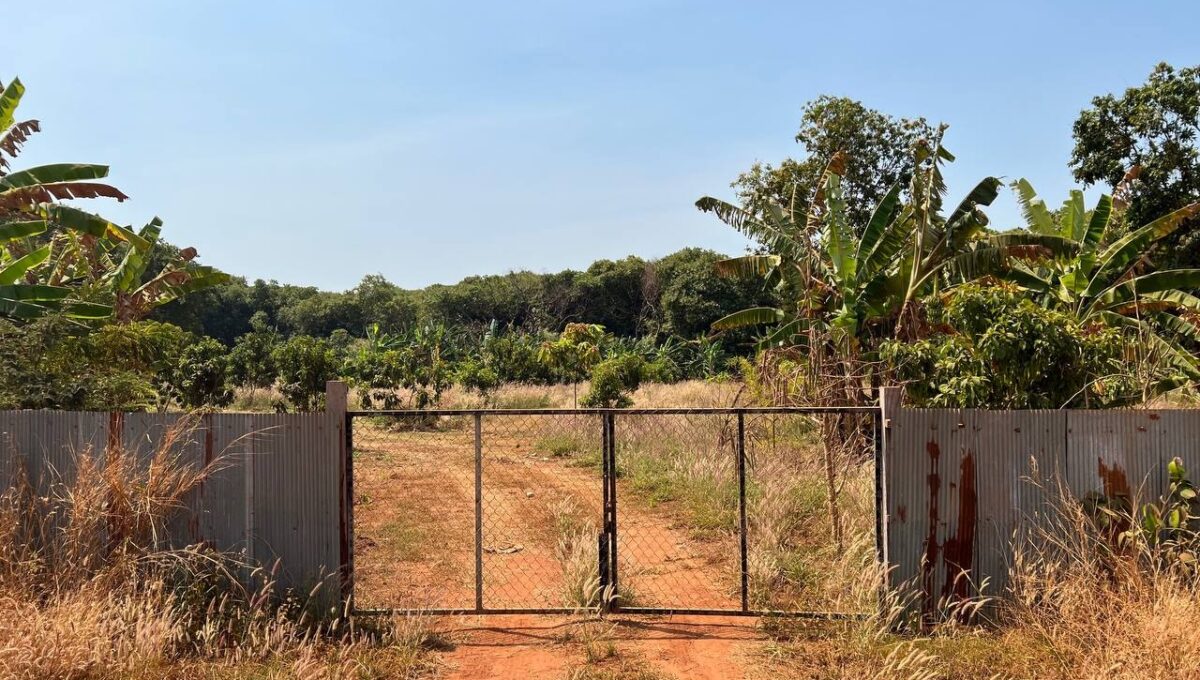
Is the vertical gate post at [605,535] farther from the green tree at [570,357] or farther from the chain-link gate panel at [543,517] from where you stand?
the green tree at [570,357]

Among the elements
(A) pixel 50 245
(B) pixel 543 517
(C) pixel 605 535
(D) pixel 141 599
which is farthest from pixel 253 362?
(C) pixel 605 535

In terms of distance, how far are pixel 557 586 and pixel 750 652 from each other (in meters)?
2.24

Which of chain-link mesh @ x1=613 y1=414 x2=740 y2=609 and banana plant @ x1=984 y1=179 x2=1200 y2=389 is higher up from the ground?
banana plant @ x1=984 y1=179 x2=1200 y2=389

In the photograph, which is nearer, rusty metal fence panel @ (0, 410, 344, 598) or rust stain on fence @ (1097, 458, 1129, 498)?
rust stain on fence @ (1097, 458, 1129, 498)

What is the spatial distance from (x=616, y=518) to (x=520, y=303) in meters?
47.1

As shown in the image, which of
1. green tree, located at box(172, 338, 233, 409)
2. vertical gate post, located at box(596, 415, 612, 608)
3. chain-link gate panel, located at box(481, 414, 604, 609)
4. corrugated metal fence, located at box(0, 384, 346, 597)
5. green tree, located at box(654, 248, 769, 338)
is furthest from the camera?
green tree, located at box(654, 248, 769, 338)

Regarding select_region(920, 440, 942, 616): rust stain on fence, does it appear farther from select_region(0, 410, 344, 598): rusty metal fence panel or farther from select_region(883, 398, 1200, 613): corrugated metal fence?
select_region(0, 410, 344, 598): rusty metal fence panel

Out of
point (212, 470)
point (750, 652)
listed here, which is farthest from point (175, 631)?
point (750, 652)

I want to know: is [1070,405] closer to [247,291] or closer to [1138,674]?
[1138,674]

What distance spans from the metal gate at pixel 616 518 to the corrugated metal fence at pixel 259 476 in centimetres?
22

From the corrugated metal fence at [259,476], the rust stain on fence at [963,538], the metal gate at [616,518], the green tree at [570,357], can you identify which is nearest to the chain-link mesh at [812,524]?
the metal gate at [616,518]

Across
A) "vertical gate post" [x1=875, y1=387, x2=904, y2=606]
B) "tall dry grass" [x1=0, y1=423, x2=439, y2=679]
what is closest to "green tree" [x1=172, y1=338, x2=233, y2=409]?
"tall dry grass" [x1=0, y1=423, x2=439, y2=679]

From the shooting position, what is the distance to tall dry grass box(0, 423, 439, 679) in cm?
477

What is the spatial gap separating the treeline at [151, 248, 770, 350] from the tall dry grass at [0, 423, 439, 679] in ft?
114
